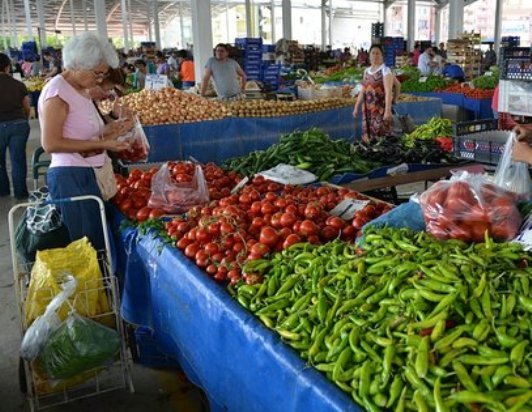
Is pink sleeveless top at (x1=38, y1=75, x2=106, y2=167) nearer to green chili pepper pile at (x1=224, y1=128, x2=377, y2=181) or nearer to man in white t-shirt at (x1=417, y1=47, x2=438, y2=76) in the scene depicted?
green chili pepper pile at (x1=224, y1=128, x2=377, y2=181)

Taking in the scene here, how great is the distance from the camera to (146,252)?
3.24 metres

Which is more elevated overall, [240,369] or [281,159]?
[281,159]

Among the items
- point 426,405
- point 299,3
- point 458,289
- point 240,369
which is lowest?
point 240,369

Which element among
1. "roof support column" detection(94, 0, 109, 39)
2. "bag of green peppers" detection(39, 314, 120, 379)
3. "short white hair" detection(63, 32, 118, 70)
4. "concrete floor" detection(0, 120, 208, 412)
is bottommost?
"concrete floor" detection(0, 120, 208, 412)

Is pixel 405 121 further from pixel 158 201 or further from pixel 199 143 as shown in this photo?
pixel 158 201

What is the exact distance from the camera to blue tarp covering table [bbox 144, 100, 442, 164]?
702 cm

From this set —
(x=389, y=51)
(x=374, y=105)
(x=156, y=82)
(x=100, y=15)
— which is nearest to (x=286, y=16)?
(x=389, y=51)

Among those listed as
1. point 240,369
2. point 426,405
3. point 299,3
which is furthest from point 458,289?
point 299,3

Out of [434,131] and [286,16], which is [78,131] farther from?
[286,16]

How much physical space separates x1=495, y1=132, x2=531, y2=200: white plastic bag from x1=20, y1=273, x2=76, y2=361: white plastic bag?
7.35 feet

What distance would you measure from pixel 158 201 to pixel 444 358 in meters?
2.48

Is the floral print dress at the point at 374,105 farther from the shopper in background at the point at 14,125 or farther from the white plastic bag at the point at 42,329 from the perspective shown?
the shopper in background at the point at 14,125

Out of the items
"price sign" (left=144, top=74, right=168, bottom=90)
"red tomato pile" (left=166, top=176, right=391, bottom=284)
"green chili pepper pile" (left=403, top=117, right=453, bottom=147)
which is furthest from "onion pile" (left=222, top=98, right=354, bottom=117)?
"red tomato pile" (left=166, top=176, right=391, bottom=284)

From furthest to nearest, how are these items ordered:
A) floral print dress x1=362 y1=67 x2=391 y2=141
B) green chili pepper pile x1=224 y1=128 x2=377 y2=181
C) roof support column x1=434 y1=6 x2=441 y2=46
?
1. roof support column x1=434 y1=6 x2=441 y2=46
2. floral print dress x1=362 y1=67 x2=391 y2=141
3. green chili pepper pile x1=224 y1=128 x2=377 y2=181
